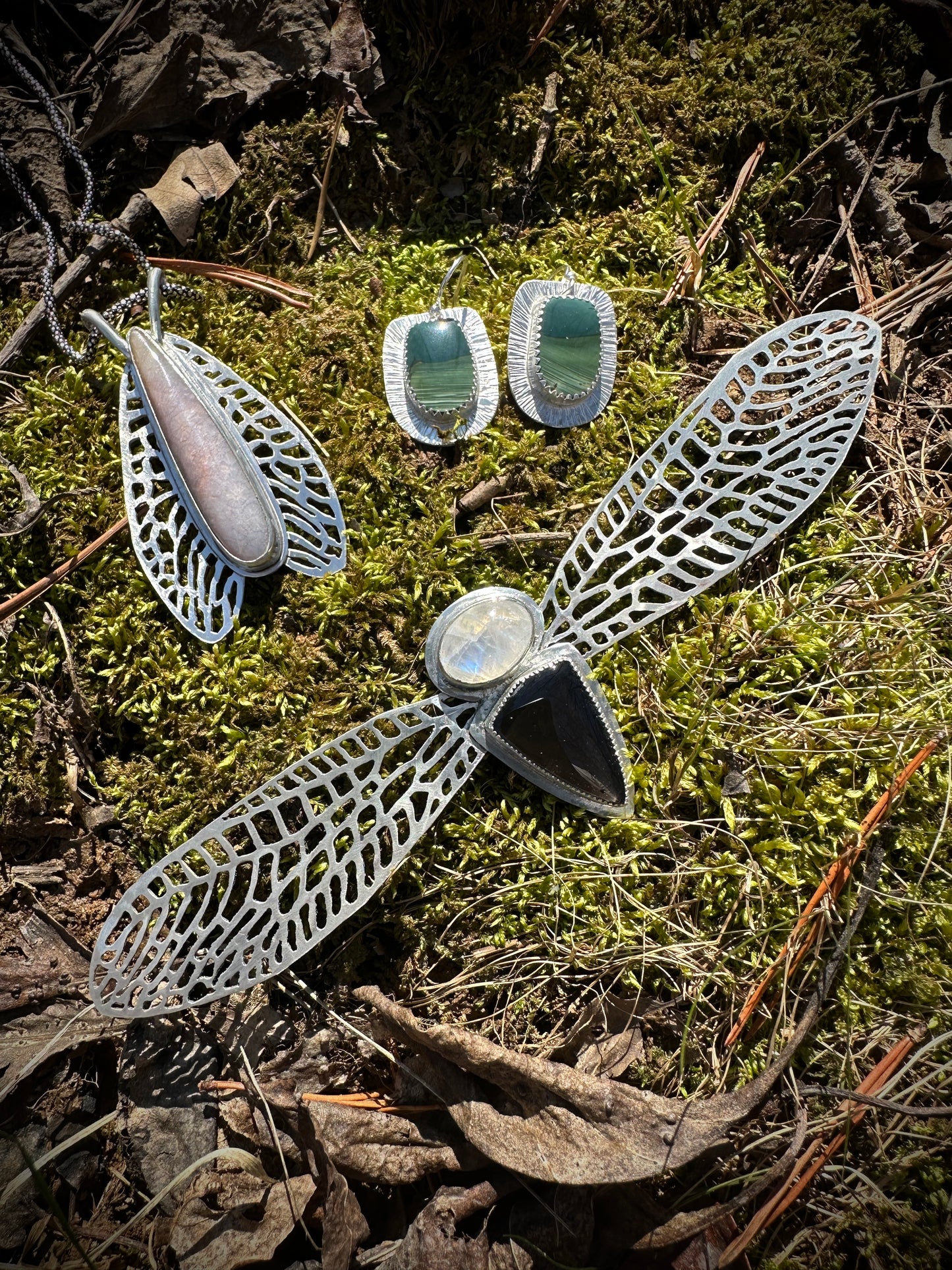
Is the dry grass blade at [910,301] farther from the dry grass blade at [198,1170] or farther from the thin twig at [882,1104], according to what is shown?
the dry grass blade at [198,1170]

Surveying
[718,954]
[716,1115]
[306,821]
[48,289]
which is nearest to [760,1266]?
[716,1115]

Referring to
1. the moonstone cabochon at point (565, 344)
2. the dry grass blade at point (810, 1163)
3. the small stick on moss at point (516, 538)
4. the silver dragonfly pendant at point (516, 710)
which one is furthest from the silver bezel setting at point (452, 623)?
the dry grass blade at point (810, 1163)

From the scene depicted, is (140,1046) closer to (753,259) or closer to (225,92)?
(225,92)

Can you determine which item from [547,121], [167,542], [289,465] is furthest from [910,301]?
[167,542]

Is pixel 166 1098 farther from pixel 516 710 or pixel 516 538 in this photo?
pixel 516 538

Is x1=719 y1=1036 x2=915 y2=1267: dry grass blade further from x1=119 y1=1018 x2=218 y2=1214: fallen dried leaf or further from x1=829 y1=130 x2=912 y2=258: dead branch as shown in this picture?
x1=829 y1=130 x2=912 y2=258: dead branch

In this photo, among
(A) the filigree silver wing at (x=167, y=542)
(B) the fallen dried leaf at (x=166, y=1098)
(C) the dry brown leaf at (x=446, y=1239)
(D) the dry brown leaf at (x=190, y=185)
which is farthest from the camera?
(D) the dry brown leaf at (x=190, y=185)
